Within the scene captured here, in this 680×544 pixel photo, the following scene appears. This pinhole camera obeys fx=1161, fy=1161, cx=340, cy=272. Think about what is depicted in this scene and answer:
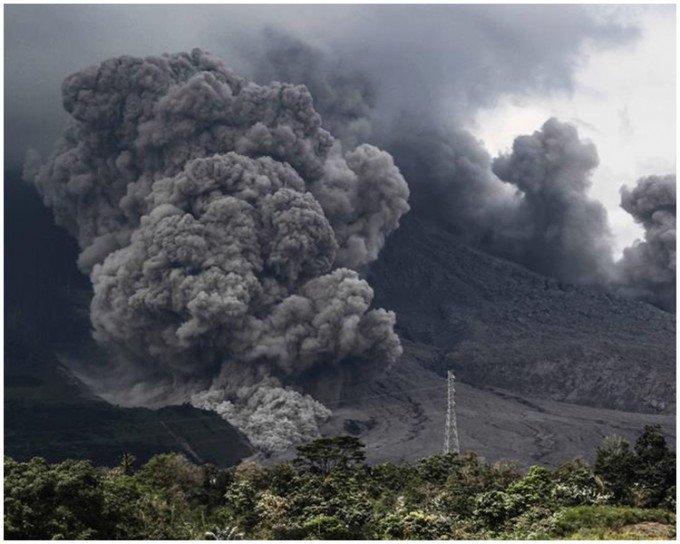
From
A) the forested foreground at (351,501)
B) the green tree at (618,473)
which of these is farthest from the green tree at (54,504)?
the green tree at (618,473)

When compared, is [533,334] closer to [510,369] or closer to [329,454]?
[510,369]

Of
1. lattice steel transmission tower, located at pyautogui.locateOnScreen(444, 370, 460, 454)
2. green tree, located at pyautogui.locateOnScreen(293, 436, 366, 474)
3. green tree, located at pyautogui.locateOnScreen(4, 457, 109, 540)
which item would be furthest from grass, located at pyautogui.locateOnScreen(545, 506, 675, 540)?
lattice steel transmission tower, located at pyautogui.locateOnScreen(444, 370, 460, 454)

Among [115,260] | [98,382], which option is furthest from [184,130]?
[98,382]

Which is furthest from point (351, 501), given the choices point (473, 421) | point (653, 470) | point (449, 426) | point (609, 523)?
point (473, 421)

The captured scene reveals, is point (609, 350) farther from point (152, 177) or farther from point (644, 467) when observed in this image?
point (644, 467)

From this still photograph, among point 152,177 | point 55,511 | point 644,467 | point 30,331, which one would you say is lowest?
point 55,511

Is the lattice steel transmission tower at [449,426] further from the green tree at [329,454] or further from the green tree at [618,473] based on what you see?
the green tree at [618,473]
